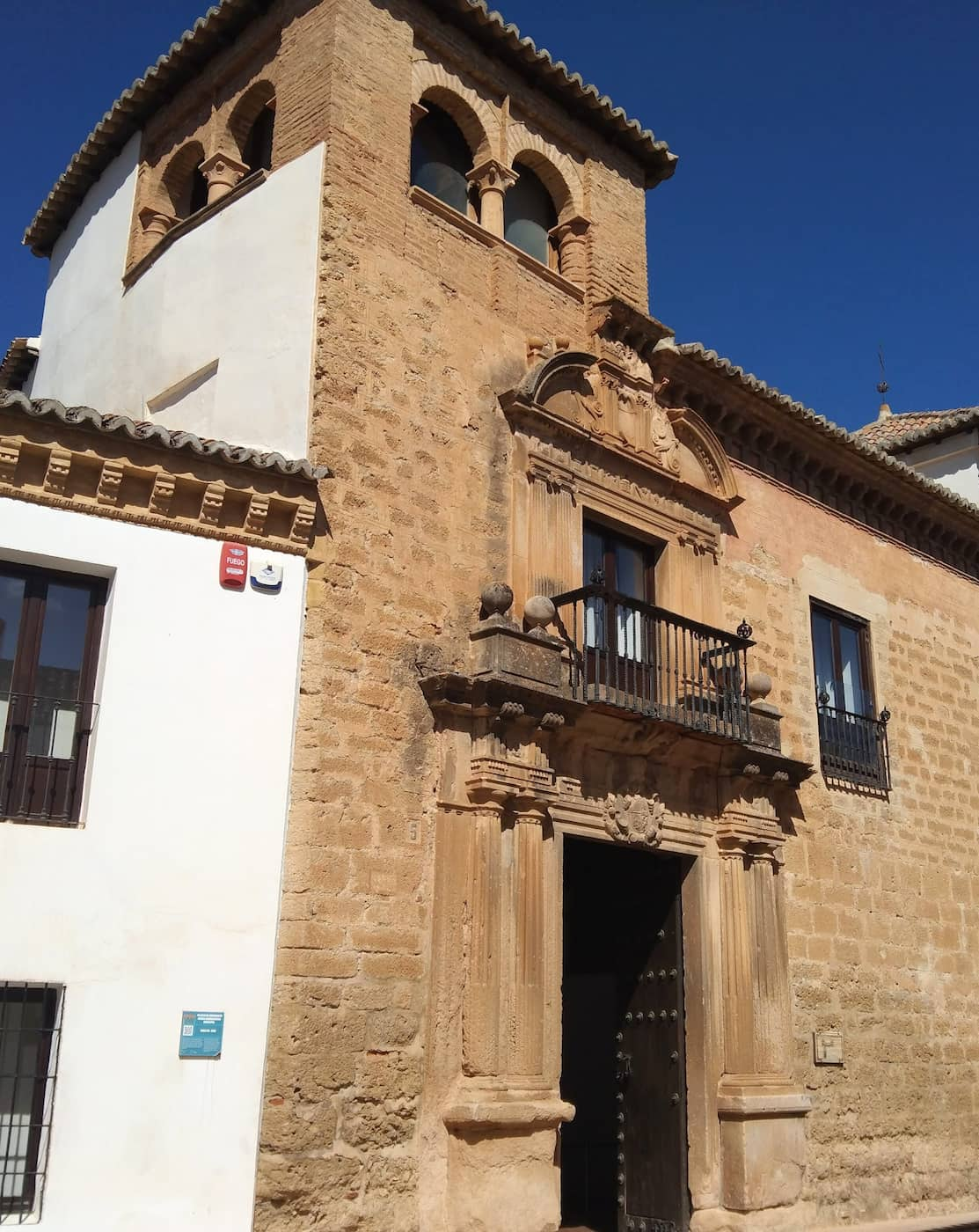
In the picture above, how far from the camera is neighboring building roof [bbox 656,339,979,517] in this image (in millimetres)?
11500

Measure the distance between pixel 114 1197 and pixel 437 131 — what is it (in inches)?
330

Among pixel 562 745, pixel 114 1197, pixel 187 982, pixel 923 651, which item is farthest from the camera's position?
pixel 923 651

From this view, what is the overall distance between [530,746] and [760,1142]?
142 inches

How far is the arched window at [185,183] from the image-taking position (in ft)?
37.9

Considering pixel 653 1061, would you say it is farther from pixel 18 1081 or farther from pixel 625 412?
pixel 625 412

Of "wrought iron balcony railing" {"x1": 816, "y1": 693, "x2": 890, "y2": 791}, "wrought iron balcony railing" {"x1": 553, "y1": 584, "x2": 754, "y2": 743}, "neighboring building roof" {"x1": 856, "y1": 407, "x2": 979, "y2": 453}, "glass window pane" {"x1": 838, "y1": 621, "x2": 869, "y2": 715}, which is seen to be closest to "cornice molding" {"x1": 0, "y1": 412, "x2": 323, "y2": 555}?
"wrought iron balcony railing" {"x1": 553, "y1": 584, "x2": 754, "y2": 743}

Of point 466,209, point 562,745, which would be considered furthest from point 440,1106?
point 466,209

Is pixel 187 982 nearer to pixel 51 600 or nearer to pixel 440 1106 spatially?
pixel 440 1106

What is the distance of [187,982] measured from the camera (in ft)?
23.6

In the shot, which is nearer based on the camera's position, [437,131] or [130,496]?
[130,496]

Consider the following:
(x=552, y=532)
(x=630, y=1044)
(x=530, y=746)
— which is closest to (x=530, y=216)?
(x=552, y=532)

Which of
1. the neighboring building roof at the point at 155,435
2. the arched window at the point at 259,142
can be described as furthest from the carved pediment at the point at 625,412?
the arched window at the point at 259,142

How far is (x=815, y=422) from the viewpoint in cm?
1257

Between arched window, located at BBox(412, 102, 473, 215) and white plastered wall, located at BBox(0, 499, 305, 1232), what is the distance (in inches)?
163
